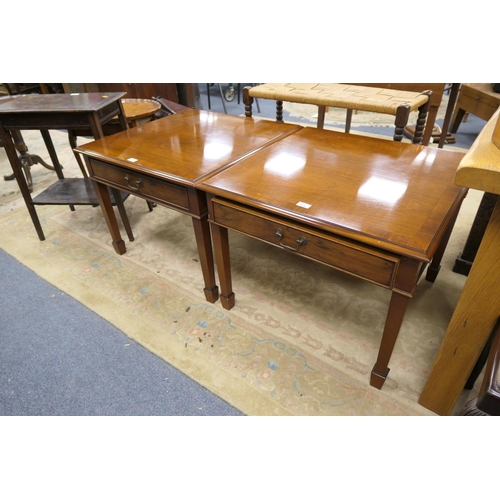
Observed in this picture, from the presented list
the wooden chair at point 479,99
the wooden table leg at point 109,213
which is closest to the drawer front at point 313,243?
the wooden table leg at point 109,213

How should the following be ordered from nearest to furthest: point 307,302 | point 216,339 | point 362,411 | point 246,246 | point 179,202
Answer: point 362,411, point 179,202, point 216,339, point 307,302, point 246,246

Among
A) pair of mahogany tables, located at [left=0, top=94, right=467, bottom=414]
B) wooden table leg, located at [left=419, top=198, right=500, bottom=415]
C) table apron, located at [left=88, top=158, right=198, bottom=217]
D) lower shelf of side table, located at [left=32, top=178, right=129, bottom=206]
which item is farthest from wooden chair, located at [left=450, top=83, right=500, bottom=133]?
lower shelf of side table, located at [left=32, top=178, right=129, bottom=206]

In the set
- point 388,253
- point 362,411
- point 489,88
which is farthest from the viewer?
point 489,88

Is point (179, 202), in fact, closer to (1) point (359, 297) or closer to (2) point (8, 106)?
(1) point (359, 297)

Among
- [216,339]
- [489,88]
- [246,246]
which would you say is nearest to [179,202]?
[216,339]

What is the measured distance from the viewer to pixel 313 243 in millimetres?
1055

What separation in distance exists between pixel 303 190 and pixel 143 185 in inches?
26.9

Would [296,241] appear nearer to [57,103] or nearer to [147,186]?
[147,186]

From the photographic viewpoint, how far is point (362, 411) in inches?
47.3

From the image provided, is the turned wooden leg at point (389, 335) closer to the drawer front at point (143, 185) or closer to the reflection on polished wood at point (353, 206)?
the reflection on polished wood at point (353, 206)

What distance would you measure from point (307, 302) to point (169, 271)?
751 mm

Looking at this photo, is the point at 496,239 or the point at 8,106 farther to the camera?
the point at 8,106

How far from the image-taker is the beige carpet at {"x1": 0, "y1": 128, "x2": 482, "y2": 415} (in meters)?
1.28

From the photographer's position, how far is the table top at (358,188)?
95 cm
